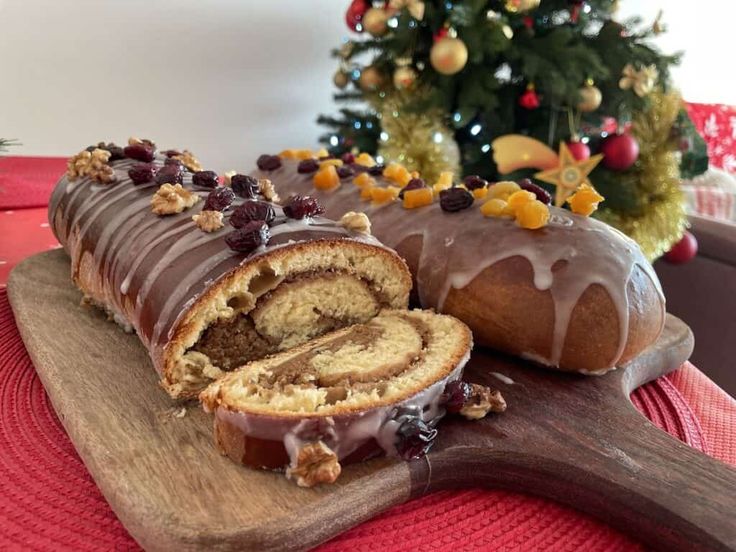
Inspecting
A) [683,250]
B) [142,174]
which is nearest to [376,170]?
[142,174]

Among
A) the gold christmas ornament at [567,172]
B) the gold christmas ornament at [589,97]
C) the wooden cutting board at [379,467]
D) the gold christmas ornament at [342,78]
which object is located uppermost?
the gold christmas ornament at [589,97]

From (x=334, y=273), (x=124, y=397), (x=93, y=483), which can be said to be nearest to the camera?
(x=93, y=483)

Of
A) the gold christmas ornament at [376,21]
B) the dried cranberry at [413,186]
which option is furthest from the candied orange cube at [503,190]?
the gold christmas ornament at [376,21]

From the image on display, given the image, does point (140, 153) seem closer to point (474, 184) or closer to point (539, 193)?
point (474, 184)

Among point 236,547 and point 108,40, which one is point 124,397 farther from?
point 108,40

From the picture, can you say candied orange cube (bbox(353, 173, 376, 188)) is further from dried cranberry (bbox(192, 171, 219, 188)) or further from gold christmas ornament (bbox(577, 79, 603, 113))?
gold christmas ornament (bbox(577, 79, 603, 113))

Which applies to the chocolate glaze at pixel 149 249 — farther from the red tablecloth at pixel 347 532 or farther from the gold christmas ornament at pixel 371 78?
the gold christmas ornament at pixel 371 78

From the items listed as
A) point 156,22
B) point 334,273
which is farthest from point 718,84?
point 334,273

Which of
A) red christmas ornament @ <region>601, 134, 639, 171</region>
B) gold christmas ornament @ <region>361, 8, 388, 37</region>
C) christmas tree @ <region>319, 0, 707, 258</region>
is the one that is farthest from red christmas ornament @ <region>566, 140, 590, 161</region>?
gold christmas ornament @ <region>361, 8, 388, 37</region>
